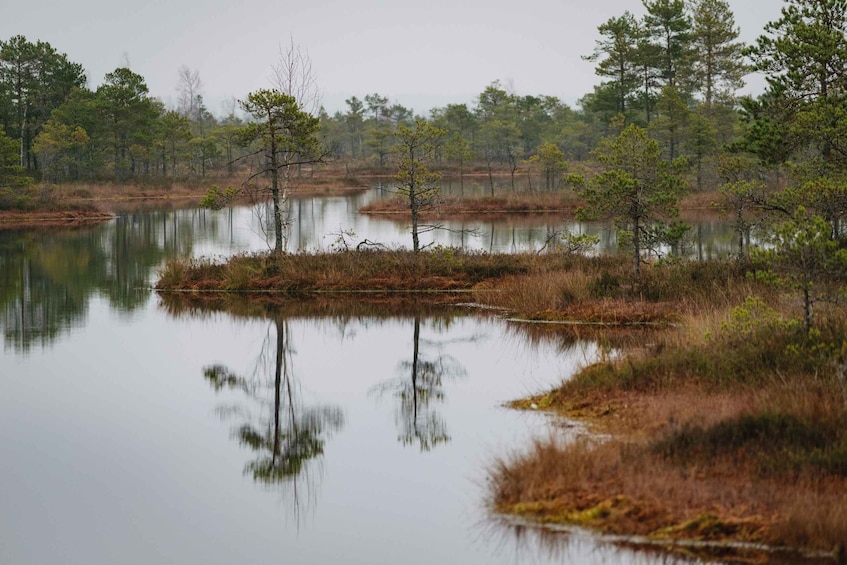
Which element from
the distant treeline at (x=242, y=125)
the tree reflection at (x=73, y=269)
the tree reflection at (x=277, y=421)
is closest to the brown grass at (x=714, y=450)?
the tree reflection at (x=277, y=421)

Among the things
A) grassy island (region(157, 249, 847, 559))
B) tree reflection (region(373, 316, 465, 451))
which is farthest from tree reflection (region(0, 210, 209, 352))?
grassy island (region(157, 249, 847, 559))

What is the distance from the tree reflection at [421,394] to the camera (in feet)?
44.1

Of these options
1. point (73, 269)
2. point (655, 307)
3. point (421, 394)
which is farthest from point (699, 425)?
point (73, 269)

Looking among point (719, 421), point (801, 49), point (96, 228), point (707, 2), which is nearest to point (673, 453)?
point (719, 421)

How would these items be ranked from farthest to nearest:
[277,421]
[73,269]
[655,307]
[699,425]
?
[73,269]
[655,307]
[277,421]
[699,425]

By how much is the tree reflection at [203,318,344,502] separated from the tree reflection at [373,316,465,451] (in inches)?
41.9

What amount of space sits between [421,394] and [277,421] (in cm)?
249

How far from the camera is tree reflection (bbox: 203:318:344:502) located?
12461mm

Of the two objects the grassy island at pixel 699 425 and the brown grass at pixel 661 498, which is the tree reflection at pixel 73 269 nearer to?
the grassy island at pixel 699 425

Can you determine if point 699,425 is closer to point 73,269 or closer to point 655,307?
point 655,307

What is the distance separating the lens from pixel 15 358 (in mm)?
19406

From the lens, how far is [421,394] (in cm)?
1598

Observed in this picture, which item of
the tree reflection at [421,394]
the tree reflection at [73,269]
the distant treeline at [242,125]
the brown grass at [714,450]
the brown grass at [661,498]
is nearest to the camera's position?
the brown grass at [661,498]

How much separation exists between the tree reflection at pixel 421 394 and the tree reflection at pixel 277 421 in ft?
3.49
